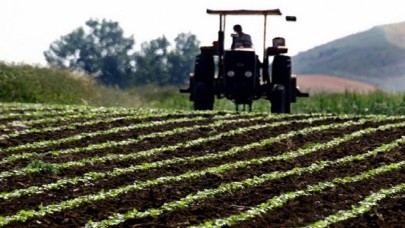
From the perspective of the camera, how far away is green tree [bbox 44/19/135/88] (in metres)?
50.5

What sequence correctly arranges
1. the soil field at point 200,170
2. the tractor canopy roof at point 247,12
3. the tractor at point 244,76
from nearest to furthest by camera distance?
the soil field at point 200,170 → the tractor at point 244,76 → the tractor canopy roof at point 247,12

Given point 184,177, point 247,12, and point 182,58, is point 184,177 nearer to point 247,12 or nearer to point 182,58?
point 247,12

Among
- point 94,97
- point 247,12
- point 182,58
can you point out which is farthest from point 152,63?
point 247,12

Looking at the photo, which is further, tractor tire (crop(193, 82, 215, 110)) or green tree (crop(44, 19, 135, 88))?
green tree (crop(44, 19, 135, 88))

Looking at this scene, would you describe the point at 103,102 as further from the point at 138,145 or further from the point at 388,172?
the point at 388,172

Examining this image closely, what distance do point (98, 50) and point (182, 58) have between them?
538 cm

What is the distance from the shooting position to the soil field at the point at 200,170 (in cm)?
768

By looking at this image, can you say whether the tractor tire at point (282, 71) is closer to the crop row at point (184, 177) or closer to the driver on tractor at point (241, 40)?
the driver on tractor at point (241, 40)

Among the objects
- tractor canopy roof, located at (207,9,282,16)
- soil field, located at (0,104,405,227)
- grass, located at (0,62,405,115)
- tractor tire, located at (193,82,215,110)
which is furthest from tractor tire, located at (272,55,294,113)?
grass, located at (0,62,405,115)

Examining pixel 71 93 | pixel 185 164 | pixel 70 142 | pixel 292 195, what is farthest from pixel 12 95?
pixel 292 195

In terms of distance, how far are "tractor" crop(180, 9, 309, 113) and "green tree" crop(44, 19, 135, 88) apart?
1276 inches

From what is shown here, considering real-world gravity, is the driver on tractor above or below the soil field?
above

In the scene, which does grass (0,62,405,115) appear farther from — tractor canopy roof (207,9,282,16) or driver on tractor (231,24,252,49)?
driver on tractor (231,24,252,49)

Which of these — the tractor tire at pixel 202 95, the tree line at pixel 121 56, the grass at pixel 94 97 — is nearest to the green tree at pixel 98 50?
the tree line at pixel 121 56
